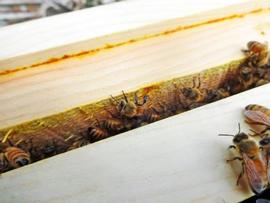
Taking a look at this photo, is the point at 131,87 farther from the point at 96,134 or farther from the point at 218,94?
the point at 218,94

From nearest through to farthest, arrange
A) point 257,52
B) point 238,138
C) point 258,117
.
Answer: point 238,138, point 258,117, point 257,52

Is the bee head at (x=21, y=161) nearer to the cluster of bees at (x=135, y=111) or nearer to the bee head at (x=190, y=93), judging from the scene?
the cluster of bees at (x=135, y=111)

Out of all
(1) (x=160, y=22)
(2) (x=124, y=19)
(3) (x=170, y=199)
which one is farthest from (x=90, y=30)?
(3) (x=170, y=199)

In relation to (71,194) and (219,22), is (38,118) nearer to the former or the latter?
(71,194)

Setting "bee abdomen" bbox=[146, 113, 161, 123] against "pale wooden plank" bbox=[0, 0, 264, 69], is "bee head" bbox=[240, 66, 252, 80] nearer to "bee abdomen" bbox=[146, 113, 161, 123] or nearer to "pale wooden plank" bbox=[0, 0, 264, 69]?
"pale wooden plank" bbox=[0, 0, 264, 69]

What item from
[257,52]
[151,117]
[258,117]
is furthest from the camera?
[257,52]

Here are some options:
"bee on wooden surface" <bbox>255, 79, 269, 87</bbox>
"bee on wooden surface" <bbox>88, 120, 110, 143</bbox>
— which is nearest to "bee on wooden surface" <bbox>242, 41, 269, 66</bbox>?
"bee on wooden surface" <bbox>255, 79, 269, 87</bbox>

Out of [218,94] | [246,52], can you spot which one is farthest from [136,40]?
[246,52]
